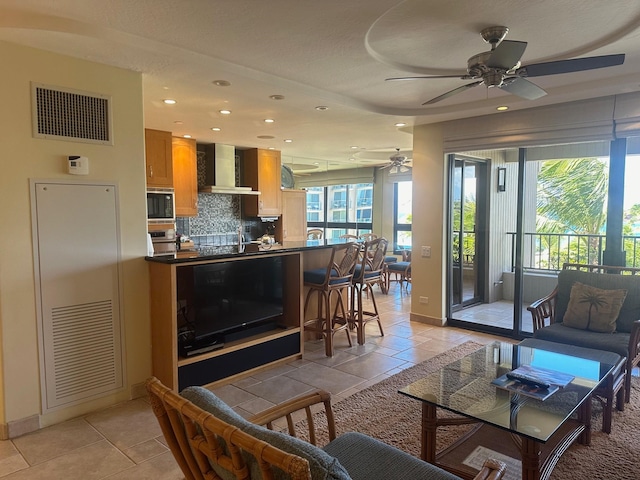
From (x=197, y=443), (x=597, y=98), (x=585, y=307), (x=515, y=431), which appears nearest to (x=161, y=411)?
(x=197, y=443)

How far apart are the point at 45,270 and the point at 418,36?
3020mm

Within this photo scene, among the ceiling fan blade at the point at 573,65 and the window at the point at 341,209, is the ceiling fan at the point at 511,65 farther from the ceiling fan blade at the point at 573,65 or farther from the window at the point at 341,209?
the window at the point at 341,209

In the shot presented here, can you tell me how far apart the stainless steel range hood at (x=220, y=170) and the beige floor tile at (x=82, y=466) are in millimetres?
4474

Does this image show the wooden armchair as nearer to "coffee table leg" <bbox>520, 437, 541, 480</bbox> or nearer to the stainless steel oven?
"coffee table leg" <bbox>520, 437, 541, 480</bbox>

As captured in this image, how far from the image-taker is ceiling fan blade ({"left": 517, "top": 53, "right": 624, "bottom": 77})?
2.47 meters

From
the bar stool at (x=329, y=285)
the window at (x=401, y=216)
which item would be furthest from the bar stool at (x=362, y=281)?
the window at (x=401, y=216)

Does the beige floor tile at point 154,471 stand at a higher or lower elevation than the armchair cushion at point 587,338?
lower

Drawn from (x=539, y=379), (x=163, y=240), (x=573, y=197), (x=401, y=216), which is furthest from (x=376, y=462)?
(x=401, y=216)

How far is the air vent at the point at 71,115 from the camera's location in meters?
2.80

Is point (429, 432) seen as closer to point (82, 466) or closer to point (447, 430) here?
point (447, 430)

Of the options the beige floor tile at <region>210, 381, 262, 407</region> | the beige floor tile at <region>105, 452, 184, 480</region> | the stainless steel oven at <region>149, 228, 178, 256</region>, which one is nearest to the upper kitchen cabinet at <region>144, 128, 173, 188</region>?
the stainless steel oven at <region>149, 228, 178, 256</region>

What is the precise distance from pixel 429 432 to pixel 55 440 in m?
2.35

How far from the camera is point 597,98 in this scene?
13.2 ft

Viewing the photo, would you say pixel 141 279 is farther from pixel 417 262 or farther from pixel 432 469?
pixel 417 262
